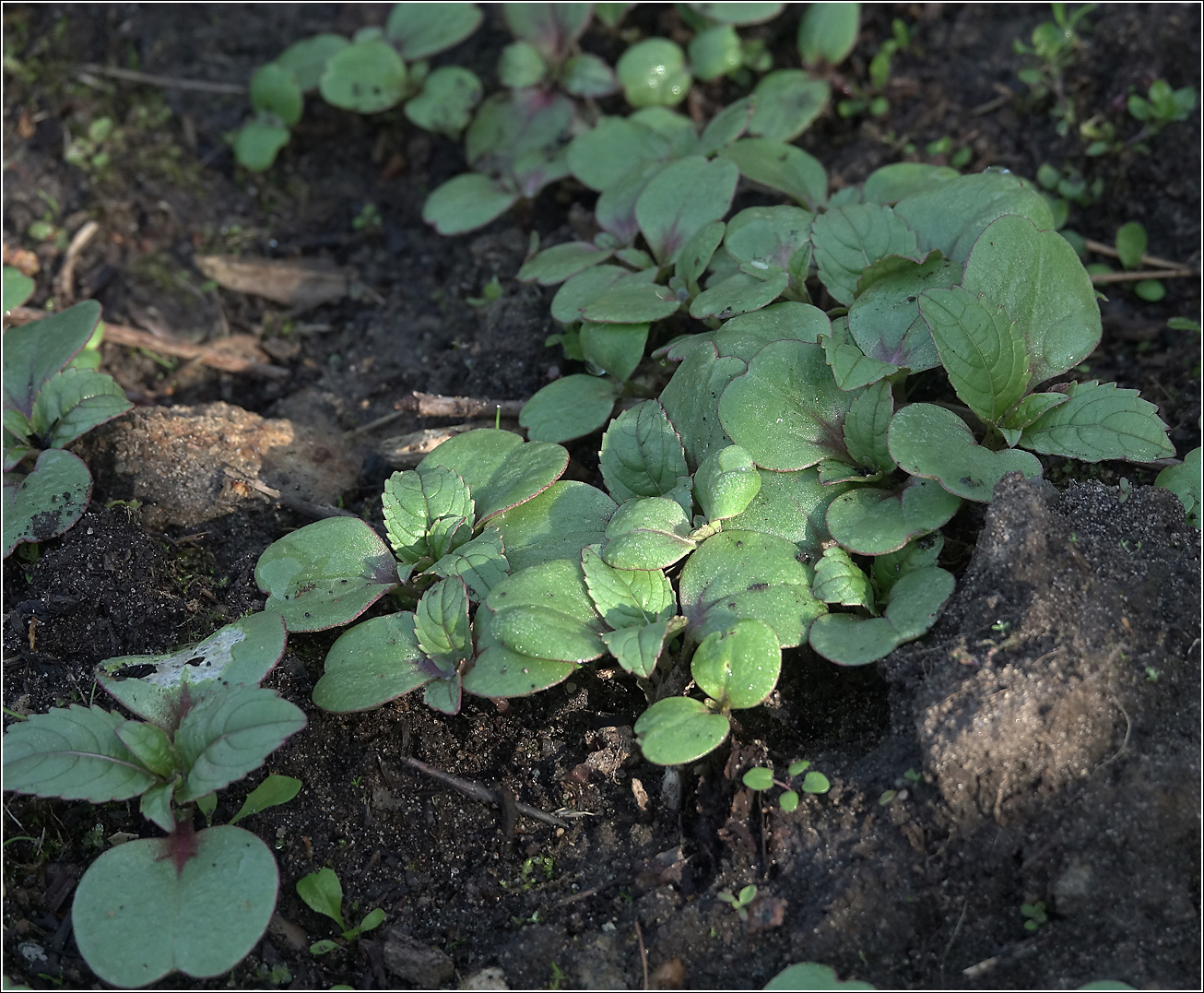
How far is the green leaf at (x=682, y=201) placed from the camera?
279cm

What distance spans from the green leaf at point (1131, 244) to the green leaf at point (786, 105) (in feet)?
3.27

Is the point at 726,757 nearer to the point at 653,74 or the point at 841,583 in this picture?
the point at 841,583

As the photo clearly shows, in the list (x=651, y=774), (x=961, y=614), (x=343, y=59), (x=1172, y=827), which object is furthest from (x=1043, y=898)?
(x=343, y=59)

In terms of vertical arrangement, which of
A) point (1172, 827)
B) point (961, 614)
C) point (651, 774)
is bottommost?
point (651, 774)

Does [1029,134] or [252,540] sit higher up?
[1029,134]

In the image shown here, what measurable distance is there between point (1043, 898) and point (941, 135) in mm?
2510

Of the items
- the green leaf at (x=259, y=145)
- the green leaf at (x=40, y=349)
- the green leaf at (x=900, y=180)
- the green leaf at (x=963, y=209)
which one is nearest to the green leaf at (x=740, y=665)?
the green leaf at (x=963, y=209)

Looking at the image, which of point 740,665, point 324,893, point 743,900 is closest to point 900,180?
point 740,665

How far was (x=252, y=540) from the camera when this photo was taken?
8.50 feet

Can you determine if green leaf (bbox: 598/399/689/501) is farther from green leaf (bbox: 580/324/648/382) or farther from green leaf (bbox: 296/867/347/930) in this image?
green leaf (bbox: 296/867/347/930)

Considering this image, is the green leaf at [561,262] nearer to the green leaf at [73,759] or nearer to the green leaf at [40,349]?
the green leaf at [40,349]

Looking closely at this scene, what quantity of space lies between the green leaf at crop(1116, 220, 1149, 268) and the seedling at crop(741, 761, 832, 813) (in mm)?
1943

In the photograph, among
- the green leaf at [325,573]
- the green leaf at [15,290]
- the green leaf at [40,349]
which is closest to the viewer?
the green leaf at [325,573]

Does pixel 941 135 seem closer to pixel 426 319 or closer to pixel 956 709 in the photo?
pixel 426 319
